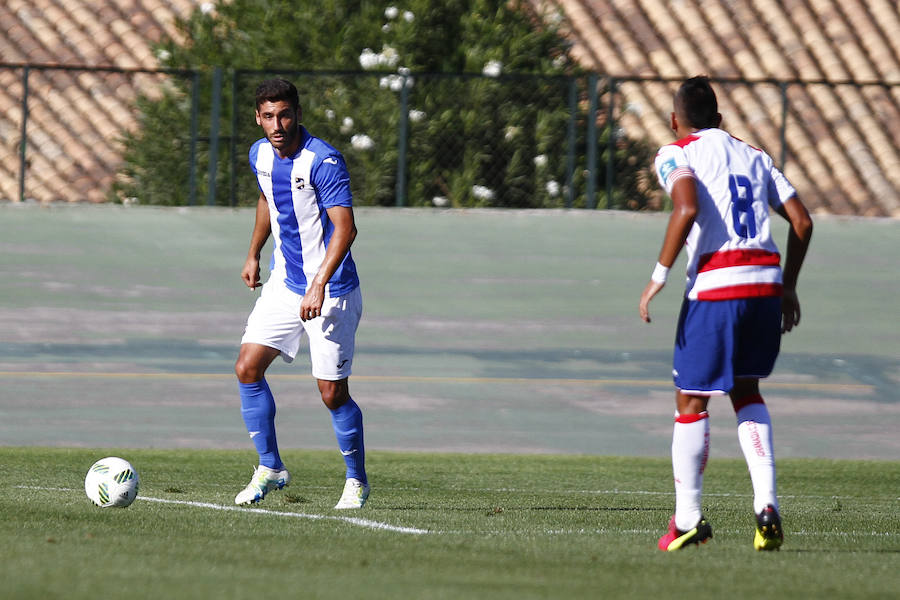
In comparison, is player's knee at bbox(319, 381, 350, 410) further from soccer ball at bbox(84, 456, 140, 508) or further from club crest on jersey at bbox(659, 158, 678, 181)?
club crest on jersey at bbox(659, 158, 678, 181)

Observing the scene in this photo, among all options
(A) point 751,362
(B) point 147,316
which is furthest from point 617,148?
(A) point 751,362

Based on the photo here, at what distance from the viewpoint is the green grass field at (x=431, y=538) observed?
16.8 feet

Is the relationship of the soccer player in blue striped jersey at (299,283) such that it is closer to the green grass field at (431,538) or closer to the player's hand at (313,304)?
the player's hand at (313,304)

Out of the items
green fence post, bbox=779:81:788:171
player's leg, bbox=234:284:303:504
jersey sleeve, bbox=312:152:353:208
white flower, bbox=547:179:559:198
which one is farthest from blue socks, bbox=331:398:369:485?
green fence post, bbox=779:81:788:171

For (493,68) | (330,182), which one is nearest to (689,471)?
(330,182)

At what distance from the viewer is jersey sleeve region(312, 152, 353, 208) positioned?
7816 millimetres

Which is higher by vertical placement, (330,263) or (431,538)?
(330,263)

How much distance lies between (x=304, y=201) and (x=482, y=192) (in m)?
11.7

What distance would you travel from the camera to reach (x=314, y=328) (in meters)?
7.92

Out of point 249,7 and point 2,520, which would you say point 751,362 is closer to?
point 2,520

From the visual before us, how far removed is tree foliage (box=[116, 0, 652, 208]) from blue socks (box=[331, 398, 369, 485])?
11.1m

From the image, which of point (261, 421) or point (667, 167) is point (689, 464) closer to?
point (667, 167)

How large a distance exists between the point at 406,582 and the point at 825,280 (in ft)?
45.6

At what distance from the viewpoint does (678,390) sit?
20.8 feet
